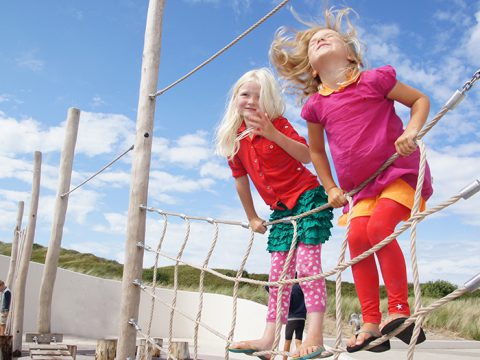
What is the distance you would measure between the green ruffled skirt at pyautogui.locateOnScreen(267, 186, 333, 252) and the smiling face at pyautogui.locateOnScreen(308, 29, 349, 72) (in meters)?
0.56

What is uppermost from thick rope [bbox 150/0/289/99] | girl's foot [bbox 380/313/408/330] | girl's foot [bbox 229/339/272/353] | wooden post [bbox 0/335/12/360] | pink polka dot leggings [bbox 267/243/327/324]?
thick rope [bbox 150/0/289/99]

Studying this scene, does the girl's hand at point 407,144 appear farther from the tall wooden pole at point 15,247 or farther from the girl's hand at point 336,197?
the tall wooden pole at point 15,247

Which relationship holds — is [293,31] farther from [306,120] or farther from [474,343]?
[474,343]

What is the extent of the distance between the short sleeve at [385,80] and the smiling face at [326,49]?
0.16 meters

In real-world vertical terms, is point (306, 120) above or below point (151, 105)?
below

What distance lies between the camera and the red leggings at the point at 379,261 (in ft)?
5.25

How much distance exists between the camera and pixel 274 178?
7.72ft

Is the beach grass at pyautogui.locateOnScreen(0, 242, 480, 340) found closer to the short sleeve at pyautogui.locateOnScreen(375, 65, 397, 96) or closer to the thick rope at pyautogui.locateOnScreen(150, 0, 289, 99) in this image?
the thick rope at pyautogui.locateOnScreen(150, 0, 289, 99)

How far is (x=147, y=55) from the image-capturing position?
4.09 m

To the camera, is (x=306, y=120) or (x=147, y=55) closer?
(x=306, y=120)

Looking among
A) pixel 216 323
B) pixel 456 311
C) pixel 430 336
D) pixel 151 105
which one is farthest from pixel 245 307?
pixel 151 105

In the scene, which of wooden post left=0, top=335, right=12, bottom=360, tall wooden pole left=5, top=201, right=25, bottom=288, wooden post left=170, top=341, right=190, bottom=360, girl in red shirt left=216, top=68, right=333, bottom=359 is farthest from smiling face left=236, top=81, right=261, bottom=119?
tall wooden pole left=5, top=201, right=25, bottom=288

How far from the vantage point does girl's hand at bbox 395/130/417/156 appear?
1.54 m

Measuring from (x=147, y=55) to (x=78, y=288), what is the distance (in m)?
7.71
